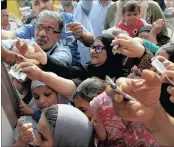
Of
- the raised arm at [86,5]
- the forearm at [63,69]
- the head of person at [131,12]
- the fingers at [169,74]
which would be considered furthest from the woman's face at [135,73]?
the raised arm at [86,5]

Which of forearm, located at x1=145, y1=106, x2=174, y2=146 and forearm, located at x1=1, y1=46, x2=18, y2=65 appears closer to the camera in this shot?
forearm, located at x1=145, y1=106, x2=174, y2=146

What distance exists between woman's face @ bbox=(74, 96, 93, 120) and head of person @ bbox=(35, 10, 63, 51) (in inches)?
25.1

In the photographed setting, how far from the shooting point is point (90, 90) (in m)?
2.03

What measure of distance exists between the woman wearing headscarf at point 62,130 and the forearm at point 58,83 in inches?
15.5

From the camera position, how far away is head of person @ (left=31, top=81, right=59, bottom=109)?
A: 7.15ft

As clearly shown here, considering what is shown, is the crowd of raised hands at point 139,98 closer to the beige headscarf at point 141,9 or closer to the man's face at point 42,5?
the beige headscarf at point 141,9

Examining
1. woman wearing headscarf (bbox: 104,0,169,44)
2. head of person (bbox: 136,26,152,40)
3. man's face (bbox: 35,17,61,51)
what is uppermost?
man's face (bbox: 35,17,61,51)

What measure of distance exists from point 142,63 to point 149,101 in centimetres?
83

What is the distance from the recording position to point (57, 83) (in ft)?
7.06

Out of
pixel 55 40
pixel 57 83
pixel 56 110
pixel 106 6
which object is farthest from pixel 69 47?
pixel 106 6

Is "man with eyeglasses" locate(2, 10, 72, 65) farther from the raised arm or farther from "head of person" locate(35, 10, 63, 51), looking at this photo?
the raised arm

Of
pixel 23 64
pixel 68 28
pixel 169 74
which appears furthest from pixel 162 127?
pixel 68 28

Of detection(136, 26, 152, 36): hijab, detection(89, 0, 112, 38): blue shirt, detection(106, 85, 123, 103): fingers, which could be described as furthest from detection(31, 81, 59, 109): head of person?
detection(89, 0, 112, 38): blue shirt

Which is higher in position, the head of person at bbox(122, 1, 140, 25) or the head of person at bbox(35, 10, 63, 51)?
the head of person at bbox(35, 10, 63, 51)
